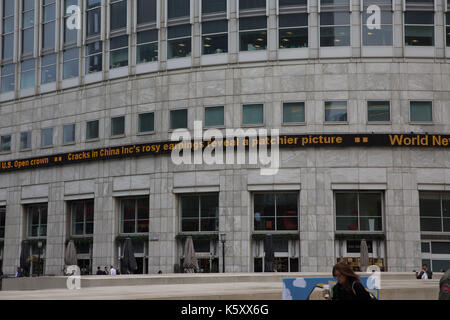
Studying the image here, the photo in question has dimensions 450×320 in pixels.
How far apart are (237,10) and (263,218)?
13.7m

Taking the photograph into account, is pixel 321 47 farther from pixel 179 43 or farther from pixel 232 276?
pixel 232 276

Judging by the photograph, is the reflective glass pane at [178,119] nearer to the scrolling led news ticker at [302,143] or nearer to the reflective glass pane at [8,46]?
the scrolling led news ticker at [302,143]

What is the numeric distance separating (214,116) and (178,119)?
2.60 meters

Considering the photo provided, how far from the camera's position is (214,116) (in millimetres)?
46219

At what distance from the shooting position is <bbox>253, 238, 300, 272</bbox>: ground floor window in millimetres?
43853

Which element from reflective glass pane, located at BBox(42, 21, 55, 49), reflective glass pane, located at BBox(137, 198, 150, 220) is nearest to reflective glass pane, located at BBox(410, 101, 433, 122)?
reflective glass pane, located at BBox(137, 198, 150, 220)

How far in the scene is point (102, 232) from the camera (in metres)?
48.6

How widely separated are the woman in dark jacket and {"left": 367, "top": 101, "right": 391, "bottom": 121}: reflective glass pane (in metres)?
35.6

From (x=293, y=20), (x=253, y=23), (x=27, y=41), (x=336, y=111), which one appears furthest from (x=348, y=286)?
(x=27, y=41)

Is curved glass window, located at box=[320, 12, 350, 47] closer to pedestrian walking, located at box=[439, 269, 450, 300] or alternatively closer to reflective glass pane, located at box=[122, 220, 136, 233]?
reflective glass pane, located at box=[122, 220, 136, 233]

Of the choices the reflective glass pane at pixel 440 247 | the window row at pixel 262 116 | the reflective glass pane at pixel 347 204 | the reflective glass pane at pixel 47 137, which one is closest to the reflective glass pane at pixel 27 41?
the reflective glass pane at pixel 47 137

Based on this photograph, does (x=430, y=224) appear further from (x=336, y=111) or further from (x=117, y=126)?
(x=117, y=126)

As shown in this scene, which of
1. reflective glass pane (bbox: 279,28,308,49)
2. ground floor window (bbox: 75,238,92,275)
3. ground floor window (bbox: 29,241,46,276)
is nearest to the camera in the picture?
reflective glass pane (bbox: 279,28,308,49)

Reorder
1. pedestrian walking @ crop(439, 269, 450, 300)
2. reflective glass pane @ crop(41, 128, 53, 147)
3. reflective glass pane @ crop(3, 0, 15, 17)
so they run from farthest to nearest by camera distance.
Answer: reflective glass pane @ crop(3, 0, 15, 17) → reflective glass pane @ crop(41, 128, 53, 147) → pedestrian walking @ crop(439, 269, 450, 300)
